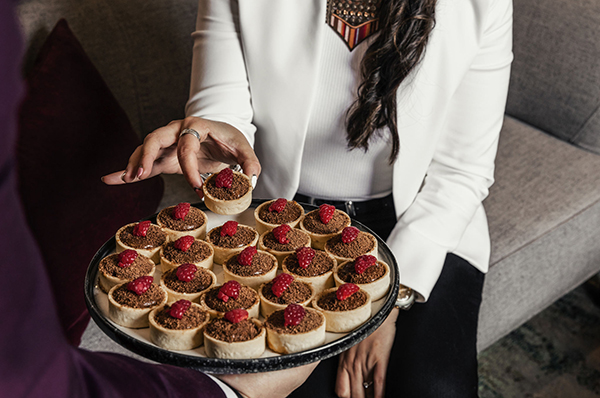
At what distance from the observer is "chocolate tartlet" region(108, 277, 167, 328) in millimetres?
915

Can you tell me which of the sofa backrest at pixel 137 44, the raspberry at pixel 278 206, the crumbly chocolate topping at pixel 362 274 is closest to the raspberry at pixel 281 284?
the crumbly chocolate topping at pixel 362 274

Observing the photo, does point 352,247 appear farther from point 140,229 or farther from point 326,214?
point 140,229

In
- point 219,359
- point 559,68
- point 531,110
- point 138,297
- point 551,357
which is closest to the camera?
point 219,359

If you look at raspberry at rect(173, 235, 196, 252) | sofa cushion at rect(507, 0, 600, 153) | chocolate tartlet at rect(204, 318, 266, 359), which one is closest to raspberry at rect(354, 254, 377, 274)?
chocolate tartlet at rect(204, 318, 266, 359)

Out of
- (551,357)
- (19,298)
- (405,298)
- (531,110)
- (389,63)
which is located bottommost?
(551,357)

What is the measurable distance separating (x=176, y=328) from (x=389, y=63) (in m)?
0.75

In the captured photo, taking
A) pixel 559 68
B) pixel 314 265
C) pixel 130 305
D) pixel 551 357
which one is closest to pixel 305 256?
pixel 314 265

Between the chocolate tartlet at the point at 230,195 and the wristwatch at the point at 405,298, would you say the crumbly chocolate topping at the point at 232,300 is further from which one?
the wristwatch at the point at 405,298

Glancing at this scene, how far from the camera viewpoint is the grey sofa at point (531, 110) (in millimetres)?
1712

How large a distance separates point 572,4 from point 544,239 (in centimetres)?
90

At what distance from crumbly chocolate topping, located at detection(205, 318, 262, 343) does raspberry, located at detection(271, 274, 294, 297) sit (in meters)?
0.09

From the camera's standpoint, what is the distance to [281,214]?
3.92 ft

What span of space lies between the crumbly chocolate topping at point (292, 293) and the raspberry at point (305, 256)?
0.04 m

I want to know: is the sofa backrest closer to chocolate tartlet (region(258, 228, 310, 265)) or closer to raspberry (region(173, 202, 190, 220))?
raspberry (region(173, 202, 190, 220))
